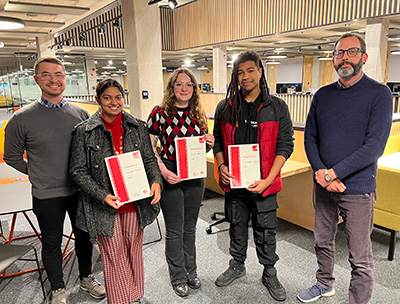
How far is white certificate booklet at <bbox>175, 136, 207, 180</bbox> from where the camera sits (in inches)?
79.7

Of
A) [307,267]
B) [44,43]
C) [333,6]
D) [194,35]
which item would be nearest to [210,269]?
[307,267]

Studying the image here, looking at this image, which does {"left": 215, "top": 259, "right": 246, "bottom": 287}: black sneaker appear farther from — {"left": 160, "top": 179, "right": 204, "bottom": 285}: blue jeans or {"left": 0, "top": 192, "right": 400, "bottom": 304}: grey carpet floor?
{"left": 160, "top": 179, "right": 204, "bottom": 285}: blue jeans

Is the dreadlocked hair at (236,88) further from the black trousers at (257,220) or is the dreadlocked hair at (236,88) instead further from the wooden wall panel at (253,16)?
the wooden wall panel at (253,16)

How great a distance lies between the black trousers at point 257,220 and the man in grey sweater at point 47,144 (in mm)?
1133

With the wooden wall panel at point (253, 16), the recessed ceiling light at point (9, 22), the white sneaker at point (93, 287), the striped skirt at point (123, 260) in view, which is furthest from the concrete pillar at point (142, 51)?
the striped skirt at point (123, 260)

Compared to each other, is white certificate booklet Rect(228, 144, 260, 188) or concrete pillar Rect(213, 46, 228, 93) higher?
concrete pillar Rect(213, 46, 228, 93)

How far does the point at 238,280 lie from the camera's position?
251cm

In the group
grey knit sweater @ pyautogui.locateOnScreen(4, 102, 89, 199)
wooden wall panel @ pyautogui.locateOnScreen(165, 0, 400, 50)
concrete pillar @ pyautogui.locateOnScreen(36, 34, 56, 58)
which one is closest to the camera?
grey knit sweater @ pyautogui.locateOnScreen(4, 102, 89, 199)

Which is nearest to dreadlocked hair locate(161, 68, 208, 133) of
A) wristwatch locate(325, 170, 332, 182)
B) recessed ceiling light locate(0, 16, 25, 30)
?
wristwatch locate(325, 170, 332, 182)

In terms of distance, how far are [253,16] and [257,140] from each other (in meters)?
8.02

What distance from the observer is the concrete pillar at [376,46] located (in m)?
6.99

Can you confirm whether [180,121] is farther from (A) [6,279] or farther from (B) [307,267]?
(A) [6,279]

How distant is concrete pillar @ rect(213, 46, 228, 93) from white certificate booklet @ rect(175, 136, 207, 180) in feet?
32.1

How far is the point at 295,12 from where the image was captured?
8.04m
